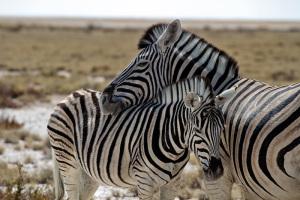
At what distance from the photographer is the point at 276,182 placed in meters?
4.57

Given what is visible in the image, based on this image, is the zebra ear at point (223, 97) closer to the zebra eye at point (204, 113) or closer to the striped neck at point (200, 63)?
the zebra eye at point (204, 113)

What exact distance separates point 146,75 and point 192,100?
1.07 m

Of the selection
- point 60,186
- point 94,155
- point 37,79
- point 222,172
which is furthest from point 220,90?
point 37,79

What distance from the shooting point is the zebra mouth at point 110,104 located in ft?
18.0

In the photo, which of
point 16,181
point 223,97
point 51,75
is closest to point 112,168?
point 223,97

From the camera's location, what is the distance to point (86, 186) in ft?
20.9

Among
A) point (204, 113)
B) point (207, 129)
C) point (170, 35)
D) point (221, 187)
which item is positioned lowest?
point (221, 187)

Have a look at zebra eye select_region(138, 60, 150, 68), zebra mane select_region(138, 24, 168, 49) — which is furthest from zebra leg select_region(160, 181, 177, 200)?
zebra mane select_region(138, 24, 168, 49)

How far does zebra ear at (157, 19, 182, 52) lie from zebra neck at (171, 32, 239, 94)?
0.07m

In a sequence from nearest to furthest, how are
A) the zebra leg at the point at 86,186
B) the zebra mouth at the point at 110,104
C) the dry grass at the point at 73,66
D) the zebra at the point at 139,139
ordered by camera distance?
the zebra at the point at 139,139 → the zebra mouth at the point at 110,104 → the zebra leg at the point at 86,186 → the dry grass at the point at 73,66

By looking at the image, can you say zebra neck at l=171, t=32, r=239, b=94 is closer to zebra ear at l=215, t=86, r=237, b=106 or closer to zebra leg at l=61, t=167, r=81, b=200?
zebra ear at l=215, t=86, r=237, b=106

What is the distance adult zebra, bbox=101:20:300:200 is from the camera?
179 inches

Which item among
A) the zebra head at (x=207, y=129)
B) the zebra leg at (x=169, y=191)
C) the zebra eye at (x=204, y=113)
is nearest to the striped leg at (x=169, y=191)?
the zebra leg at (x=169, y=191)

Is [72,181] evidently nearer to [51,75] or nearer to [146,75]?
[146,75]
